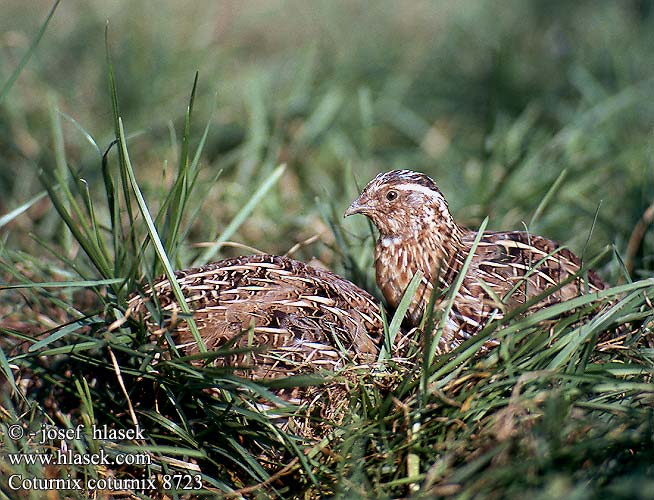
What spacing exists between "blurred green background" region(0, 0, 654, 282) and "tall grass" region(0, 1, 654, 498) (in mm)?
23

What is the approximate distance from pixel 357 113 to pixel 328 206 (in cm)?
170

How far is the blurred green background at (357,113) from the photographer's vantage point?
5176 mm

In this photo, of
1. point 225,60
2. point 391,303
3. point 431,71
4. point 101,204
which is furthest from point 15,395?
point 431,71

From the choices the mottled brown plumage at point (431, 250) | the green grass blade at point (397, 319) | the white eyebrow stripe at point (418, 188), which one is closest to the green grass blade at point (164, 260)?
the green grass blade at point (397, 319)

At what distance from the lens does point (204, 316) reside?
10.6 ft

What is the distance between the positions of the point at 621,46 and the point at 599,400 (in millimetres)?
4597

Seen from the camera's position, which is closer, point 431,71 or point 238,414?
point 238,414

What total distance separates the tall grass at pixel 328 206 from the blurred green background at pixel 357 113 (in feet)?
0.07

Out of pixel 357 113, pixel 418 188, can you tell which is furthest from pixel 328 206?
pixel 357 113

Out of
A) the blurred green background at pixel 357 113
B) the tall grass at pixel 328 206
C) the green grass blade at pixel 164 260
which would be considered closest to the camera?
the tall grass at pixel 328 206

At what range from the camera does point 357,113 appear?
6602mm

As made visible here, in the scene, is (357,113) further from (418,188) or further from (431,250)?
(431,250)

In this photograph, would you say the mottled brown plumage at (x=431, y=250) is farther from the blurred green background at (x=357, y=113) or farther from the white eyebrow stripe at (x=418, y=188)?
the blurred green background at (x=357, y=113)

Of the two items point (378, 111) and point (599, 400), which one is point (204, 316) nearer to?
point (599, 400)
